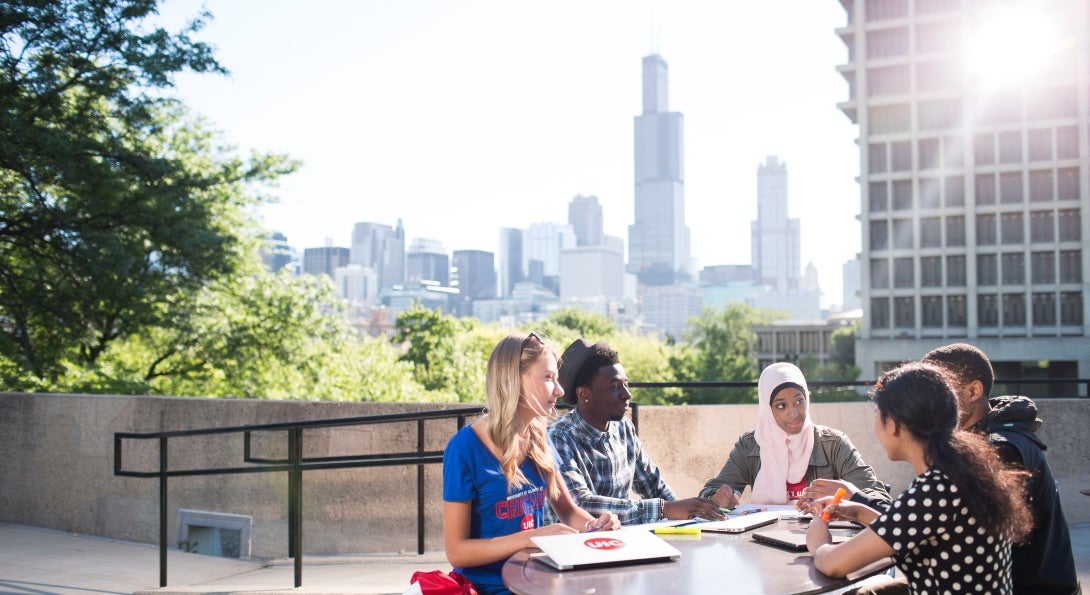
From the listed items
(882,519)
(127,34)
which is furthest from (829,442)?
(127,34)

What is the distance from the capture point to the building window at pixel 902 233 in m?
65.6

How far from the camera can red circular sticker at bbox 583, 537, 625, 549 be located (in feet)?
9.26

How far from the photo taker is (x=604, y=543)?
2.86m

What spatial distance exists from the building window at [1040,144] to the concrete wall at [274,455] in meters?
59.2

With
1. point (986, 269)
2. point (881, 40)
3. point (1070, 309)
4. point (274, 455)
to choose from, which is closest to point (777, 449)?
point (274, 455)

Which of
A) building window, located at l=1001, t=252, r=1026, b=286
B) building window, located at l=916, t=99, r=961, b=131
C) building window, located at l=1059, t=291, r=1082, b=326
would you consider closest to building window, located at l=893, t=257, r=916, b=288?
building window, located at l=1001, t=252, r=1026, b=286

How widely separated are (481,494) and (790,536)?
1007 mm

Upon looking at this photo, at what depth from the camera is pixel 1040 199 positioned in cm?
6050

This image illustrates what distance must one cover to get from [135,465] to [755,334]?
383 feet

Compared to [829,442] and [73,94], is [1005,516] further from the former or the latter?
[73,94]

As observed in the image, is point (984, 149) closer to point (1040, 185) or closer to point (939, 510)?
point (1040, 185)

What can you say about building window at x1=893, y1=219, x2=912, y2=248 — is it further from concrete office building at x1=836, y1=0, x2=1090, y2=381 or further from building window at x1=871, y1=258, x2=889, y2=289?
building window at x1=871, y1=258, x2=889, y2=289

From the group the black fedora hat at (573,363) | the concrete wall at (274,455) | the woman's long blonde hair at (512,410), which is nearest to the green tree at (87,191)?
the concrete wall at (274,455)

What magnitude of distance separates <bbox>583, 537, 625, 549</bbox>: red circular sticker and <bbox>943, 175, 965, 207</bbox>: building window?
218 feet
